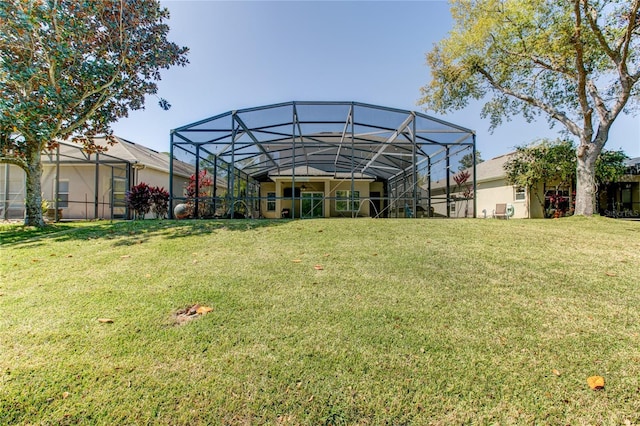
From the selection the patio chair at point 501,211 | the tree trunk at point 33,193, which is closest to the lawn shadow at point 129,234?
the tree trunk at point 33,193

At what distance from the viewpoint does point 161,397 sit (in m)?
1.68

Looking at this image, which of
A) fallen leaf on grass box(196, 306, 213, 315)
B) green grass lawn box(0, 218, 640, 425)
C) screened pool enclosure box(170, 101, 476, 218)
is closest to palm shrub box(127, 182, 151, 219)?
screened pool enclosure box(170, 101, 476, 218)

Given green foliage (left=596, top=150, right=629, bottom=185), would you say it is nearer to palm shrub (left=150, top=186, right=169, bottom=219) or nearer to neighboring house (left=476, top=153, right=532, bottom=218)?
neighboring house (left=476, top=153, right=532, bottom=218)

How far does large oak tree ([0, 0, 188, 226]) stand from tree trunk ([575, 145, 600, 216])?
1388cm

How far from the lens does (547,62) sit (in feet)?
34.9

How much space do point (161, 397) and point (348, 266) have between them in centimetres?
256

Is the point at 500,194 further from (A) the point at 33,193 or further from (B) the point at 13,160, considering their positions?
(B) the point at 13,160

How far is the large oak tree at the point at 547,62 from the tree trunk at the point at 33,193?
47.2 ft

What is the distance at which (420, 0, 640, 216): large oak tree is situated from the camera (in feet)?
28.3

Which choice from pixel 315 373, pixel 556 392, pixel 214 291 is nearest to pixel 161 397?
pixel 315 373

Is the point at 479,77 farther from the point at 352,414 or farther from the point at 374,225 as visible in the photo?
the point at 352,414

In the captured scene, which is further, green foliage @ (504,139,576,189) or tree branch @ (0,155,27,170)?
green foliage @ (504,139,576,189)

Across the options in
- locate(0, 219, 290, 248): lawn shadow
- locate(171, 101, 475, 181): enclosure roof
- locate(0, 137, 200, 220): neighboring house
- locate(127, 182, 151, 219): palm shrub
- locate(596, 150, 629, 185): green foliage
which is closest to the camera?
locate(0, 219, 290, 248): lawn shadow

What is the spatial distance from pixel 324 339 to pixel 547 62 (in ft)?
45.2
